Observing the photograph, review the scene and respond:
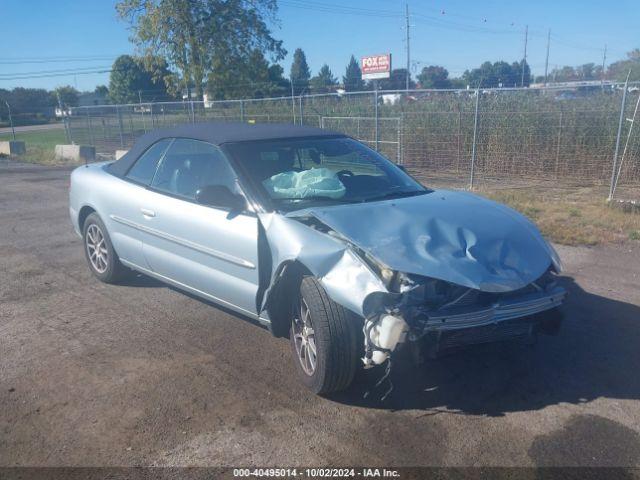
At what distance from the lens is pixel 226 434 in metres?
3.24

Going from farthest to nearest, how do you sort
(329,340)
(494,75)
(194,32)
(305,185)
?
(494,75), (194,32), (305,185), (329,340)

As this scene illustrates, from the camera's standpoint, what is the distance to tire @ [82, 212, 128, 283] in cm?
562

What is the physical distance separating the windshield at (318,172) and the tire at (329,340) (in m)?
0.88

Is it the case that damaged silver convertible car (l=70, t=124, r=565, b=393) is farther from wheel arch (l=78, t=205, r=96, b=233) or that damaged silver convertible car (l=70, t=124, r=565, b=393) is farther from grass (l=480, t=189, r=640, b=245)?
grass (l=480, t=189, r=640, b=245)

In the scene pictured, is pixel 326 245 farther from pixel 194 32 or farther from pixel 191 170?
pixel 194 32

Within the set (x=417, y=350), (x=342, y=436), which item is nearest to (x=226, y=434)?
(x=342, y=436)

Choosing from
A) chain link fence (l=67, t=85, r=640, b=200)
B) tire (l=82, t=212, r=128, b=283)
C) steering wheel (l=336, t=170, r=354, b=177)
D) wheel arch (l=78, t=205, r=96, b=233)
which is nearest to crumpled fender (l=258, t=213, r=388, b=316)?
steering wheel (l=336, t=170, r=354, b=177)

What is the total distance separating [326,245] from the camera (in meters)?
3.47

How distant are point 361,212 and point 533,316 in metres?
1.26

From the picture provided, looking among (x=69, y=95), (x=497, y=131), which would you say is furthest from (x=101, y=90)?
(x=497, y=131)

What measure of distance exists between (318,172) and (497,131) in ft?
30.7

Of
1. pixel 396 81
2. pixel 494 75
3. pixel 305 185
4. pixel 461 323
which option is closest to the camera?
pixel 461 323

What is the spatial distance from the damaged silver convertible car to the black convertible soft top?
0.02 metres

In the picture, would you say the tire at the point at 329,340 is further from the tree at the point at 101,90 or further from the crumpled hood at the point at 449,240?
the tree at the point at 101,90
